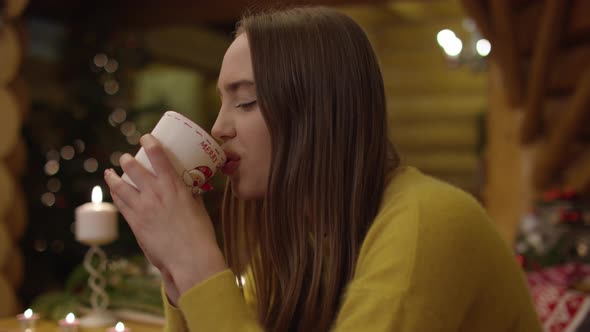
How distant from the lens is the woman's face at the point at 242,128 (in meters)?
0.93

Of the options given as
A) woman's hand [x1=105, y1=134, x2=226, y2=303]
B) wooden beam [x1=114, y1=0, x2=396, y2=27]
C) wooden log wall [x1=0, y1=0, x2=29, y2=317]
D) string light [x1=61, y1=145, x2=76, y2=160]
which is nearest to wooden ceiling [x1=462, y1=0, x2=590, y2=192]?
wooden beam [x1=114, y1=0, x2=396, y2=27]

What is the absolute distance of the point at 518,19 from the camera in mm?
3859

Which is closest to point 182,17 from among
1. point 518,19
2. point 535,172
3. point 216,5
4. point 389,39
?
point 216,5

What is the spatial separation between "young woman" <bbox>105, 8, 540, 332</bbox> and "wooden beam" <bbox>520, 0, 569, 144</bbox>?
107 inches

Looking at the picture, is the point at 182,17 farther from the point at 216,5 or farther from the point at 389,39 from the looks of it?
the point at 389,39

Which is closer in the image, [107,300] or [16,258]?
[107,300]

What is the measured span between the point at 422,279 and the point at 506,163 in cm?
364

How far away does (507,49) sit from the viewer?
3701 mm

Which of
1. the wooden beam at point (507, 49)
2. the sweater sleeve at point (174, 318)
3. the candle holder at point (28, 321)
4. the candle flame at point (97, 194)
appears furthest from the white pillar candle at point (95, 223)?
the wooden beam at point (507, 49)

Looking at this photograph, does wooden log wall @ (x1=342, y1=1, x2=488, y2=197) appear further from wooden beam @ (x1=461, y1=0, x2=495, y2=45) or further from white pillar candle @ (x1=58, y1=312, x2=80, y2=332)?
white pillar candle @ (x1=58, y1=312, x2=80, y2=332)

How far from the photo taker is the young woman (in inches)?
32.4

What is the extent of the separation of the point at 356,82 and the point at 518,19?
129 inches

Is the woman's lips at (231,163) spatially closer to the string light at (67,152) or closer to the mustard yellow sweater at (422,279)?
the mustard yellow sweater at (422,279)

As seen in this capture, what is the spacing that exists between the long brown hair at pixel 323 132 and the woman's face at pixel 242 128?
0.02 metres
